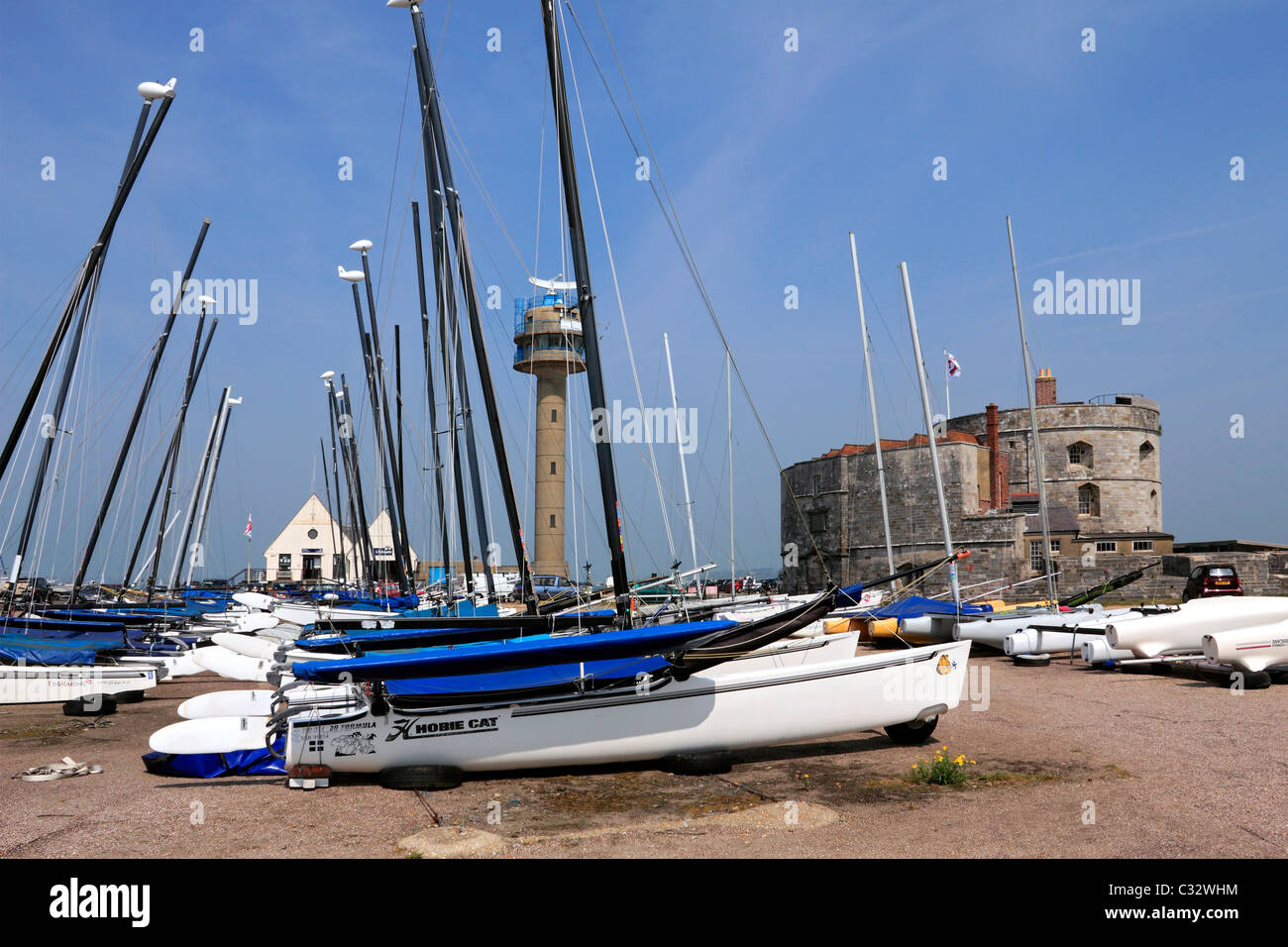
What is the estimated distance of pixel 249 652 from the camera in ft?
57.2

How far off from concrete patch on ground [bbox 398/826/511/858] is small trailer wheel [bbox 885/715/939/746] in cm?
542

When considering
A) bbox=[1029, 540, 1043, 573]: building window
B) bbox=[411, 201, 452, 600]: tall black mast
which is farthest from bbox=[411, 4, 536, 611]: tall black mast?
bbox=[1029, 540, 1043, 573]: building window

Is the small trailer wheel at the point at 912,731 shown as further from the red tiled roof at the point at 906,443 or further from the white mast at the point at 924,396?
the red tiled roof at the point at 906,443

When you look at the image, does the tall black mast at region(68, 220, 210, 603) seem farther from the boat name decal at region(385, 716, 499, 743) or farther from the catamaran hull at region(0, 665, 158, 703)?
the boat name decal at region(385, 716, 499, 743)

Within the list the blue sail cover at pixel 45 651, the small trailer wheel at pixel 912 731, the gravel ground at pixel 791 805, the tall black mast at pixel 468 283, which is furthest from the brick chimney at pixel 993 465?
the blue sail cover at pixel 45 651

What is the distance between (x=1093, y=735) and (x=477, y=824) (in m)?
7.59

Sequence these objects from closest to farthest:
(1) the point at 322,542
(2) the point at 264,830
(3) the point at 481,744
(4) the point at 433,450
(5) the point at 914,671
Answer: (2) the point at 264,830 < (3) the point at 481,744 < (5) the point at 914,671 < (4) the point at 433,450 < (1) the point at 322,542

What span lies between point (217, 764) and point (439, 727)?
8.62ft

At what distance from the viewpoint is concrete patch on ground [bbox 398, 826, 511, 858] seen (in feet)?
21.5

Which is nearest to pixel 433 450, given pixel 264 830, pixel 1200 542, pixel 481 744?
pixel 481 744

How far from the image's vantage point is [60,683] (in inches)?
598

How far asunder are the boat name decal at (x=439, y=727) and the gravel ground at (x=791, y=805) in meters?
0.59
